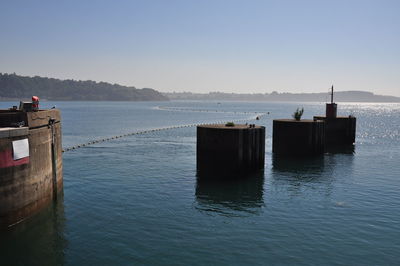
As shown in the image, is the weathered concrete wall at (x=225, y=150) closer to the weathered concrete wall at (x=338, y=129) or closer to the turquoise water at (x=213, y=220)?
the turquoise water at (x=213, y=220)

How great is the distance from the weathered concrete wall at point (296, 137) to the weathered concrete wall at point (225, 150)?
1266cm

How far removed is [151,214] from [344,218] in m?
12.5

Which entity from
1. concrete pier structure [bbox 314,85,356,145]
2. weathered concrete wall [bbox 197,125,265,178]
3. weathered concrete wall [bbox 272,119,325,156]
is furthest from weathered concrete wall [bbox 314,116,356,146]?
weathered concrete wall [bbox 197,125,265,178]

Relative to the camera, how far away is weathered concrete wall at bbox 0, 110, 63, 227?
19719mm

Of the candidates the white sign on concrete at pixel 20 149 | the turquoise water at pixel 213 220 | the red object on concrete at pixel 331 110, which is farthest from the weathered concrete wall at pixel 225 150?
the red object on concrete at pixel 331 110

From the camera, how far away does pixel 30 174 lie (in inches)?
858

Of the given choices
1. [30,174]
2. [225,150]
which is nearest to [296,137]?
[225,150]

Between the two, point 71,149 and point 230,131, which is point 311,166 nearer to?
point 230,131

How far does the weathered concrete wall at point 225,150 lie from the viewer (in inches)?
1275

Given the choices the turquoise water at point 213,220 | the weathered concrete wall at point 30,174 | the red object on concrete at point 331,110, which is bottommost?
the turquoise water at point 213,220

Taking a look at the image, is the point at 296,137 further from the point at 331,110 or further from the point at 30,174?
the point at 30,174

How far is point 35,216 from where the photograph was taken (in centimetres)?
2306

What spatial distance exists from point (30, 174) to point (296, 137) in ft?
107

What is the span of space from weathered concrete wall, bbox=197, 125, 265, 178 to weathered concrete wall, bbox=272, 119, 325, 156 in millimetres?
12663
